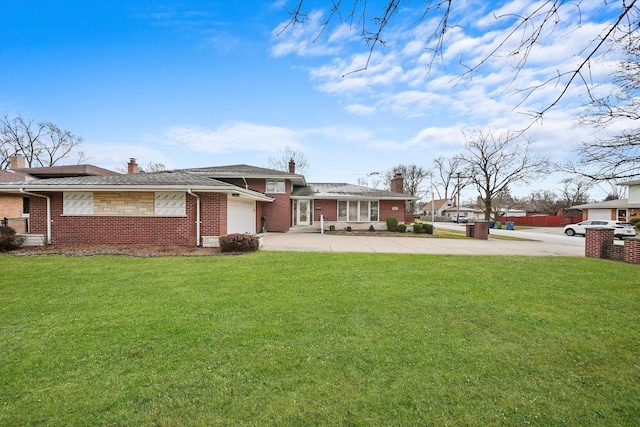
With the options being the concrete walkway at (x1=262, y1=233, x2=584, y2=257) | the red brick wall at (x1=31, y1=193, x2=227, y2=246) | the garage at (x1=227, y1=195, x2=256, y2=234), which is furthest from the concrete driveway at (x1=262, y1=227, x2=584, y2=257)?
the red brick wall at (x1=31, y1=193, x2=227, y2=246)

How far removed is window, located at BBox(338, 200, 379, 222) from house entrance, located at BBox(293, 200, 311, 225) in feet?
7.85

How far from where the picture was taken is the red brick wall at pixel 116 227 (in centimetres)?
1137

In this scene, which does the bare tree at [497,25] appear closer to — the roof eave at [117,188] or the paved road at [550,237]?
the roof eave at [117,188]

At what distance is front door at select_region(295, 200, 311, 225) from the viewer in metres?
21.7

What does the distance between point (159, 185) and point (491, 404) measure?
1180 centimetres

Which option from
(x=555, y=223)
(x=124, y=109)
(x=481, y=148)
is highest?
(x=481, y=148)

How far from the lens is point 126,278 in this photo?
648 centimetres

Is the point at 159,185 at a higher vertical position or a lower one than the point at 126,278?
higher

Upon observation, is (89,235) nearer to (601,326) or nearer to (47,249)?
(47,249)

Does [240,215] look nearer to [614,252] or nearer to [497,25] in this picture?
[497,25]

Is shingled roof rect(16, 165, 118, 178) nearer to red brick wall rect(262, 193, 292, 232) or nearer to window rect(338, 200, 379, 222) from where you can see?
red brick wall rect(262, 193, 292, 232)

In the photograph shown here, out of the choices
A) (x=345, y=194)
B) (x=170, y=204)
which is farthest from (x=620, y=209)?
(x=170, y=204)

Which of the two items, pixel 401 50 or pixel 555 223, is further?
pixel 555 223

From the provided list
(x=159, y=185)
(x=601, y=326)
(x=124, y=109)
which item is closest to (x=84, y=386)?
(x=601, y=326)
